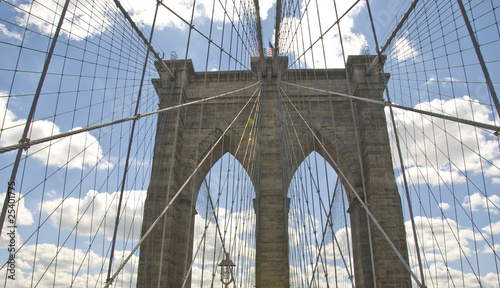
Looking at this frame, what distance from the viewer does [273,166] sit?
39.9ft

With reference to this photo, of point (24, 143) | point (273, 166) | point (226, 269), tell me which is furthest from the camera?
point (273, 166)

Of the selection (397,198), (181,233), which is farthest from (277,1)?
(181,233)

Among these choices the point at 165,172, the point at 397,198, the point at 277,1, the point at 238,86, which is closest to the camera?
the point at 277,1

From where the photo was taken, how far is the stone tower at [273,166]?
10.8 meters

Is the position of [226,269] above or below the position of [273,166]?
below

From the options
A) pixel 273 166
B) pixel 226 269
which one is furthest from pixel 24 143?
pixel 273 166

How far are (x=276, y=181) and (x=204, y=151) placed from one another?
270 cm

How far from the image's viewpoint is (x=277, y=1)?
10.4 metres

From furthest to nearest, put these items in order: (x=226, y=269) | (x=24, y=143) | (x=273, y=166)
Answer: (x=273, y=166) < (x=226, y=269) < (x=24, y=143)

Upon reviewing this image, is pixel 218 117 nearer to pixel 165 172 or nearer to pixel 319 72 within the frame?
pixel 165 172

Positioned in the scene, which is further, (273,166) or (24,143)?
(273,166)

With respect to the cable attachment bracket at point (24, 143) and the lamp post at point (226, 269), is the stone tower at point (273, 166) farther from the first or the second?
the cable attachment bracket at point (24, 143)

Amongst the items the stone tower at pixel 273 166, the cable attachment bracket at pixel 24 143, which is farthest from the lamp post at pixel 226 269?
the cable attachment bracket at pixel 24 143

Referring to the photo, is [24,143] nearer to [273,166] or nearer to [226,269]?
[226,269]
